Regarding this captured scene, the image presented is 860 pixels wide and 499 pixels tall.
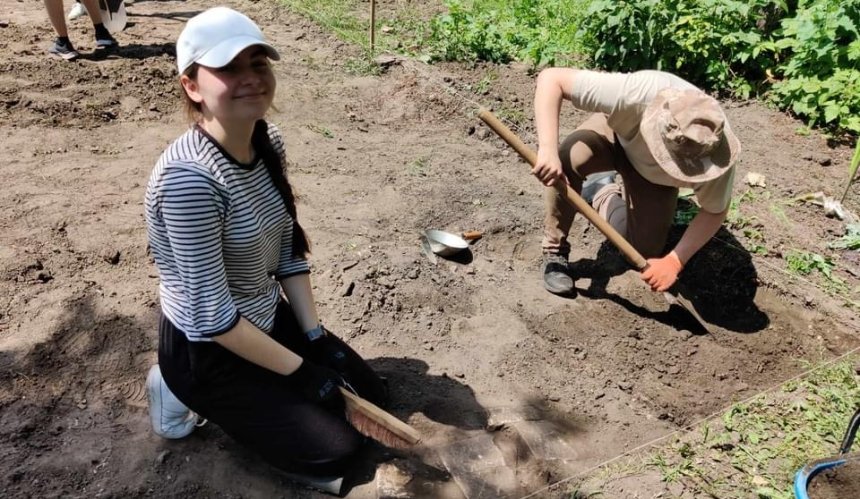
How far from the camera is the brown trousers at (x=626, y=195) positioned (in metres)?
3.37

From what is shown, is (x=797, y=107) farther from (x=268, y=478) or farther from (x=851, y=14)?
(x=268, y=478)

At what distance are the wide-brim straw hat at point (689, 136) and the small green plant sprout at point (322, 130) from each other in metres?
2.54

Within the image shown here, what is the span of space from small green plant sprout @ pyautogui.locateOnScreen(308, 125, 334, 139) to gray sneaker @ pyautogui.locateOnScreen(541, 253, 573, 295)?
78.5 inches

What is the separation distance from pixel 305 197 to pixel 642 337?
2.14 meters

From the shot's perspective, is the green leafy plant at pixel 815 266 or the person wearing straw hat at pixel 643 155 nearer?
the person wearing straw hat at pixel 643 155

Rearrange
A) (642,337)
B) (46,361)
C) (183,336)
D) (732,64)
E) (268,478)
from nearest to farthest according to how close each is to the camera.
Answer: (183,336), (268,478), (46,361), (642,337), (732,64)

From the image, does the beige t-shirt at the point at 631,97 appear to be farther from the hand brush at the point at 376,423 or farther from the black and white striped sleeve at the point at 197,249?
the black and white striped sleeve at the point at 197,249

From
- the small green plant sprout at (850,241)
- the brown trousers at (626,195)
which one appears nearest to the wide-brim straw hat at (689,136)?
the brown trousers at (626,195)

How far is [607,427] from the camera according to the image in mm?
2703

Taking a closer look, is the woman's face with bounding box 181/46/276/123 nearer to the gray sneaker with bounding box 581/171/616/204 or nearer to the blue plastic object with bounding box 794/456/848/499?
the blue plastic object with bounding box 794/456/848/499

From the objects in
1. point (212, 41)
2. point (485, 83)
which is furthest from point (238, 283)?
point (485, 83)

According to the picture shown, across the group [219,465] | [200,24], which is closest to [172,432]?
[219,465]

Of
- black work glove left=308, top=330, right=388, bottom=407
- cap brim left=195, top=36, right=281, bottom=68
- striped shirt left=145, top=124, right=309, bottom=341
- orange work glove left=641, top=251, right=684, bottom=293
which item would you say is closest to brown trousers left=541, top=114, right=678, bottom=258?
orange work glove left=641, top=251, right=684, bottom=293

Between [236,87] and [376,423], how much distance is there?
121 cm
